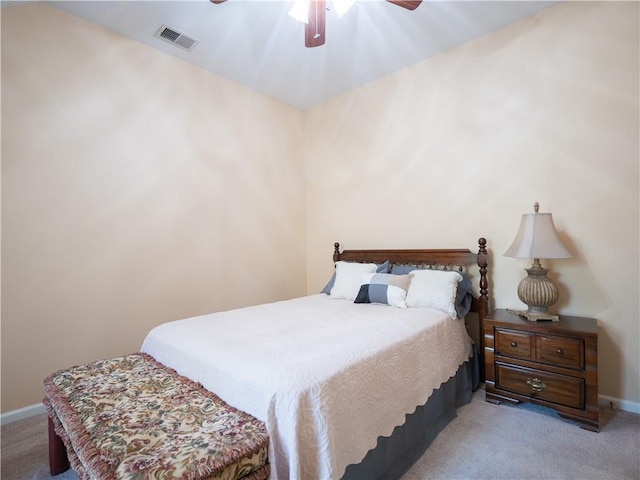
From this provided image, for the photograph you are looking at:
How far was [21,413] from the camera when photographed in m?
2.17

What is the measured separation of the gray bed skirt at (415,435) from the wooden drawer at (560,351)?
55 cm

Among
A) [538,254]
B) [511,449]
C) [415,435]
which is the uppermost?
[538,254]

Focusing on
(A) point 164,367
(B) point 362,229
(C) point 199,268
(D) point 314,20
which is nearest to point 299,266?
(B) point 362,229

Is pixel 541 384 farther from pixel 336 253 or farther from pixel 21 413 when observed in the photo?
pixel 21 413

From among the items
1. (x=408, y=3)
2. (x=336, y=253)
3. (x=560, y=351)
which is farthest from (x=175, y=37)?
(x=560, y=351)

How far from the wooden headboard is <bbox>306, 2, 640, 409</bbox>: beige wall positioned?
0.43 feet

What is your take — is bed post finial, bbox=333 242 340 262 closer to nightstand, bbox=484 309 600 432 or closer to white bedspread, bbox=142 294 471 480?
white bedspread, bbox=142 294 471 480

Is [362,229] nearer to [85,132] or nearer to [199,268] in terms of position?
[199,268]

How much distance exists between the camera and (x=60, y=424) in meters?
1.44

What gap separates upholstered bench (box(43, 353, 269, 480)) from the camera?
1.00 meters

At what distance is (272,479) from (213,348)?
2.23 ft

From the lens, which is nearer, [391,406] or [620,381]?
[391,406]

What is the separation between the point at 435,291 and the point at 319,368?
55.4 inches

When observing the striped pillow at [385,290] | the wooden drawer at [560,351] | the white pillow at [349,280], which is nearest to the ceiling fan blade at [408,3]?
the striped pillow at [385,290]
